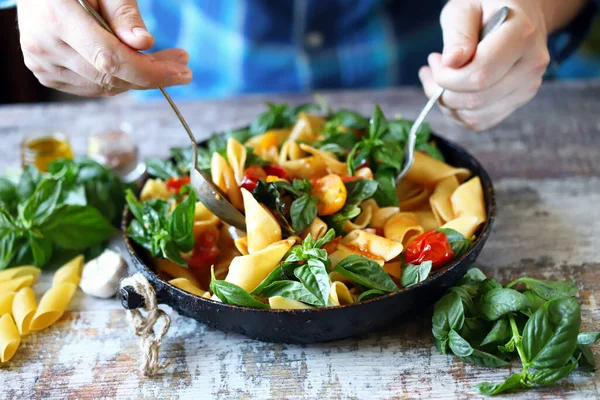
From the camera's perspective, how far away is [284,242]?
1.77m

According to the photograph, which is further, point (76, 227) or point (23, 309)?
point (76, 227)

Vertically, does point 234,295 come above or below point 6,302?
above

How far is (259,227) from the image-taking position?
1792mm

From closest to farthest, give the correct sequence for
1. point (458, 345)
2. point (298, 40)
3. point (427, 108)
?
1. point (458, 345)
2. point (427, 108)
3. point (298, 40)

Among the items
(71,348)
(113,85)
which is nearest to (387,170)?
(113,85)

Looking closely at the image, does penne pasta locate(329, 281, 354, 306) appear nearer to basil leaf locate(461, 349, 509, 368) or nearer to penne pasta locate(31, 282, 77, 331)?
basil leaf locate(461, 349, 509, 368)

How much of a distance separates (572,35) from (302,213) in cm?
173

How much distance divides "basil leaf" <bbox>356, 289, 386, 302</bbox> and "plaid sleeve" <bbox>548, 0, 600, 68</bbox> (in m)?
1.69

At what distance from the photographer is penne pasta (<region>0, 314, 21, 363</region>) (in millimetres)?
1802

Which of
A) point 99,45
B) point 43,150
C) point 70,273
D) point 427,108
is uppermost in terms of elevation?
point 99,45

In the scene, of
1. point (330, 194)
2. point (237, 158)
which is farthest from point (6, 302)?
point (330, 194)

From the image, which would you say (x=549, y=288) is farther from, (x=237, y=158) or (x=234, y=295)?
(x=237, y=158)

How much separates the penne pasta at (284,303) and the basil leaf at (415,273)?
0.92 feet

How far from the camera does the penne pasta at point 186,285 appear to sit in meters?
1.79
